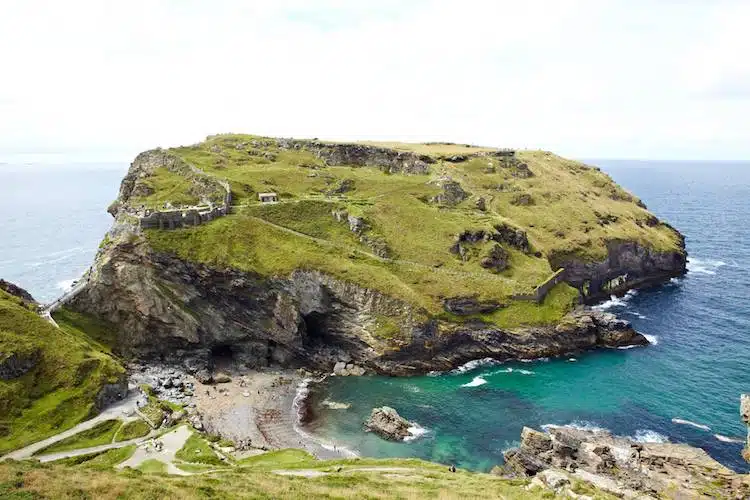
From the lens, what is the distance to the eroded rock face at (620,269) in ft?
395

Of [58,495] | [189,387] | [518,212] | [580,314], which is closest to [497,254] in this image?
[580,314]

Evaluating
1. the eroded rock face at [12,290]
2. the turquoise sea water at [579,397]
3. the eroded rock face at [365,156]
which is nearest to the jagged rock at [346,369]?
the turquoise sea water at [579,397]

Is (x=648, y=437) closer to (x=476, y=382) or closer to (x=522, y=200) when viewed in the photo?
(x=476, y=382)

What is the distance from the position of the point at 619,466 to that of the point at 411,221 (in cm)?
7045

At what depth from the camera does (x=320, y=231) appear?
109m

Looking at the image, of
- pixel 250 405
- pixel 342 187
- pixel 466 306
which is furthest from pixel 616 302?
pixel 250 405

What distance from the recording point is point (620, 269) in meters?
130

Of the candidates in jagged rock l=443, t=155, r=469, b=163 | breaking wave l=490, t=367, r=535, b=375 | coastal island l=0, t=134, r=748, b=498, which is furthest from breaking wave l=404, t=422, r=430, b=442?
jagged rock l=443, t=155, r=469, b=163

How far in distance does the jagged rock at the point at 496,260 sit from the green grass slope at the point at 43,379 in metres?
70.1

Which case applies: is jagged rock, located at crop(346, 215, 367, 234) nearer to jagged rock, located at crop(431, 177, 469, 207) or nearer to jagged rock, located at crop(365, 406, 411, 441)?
jagged rock, located at crop(431, 177, 469, 207)

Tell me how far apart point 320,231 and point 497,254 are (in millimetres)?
37969

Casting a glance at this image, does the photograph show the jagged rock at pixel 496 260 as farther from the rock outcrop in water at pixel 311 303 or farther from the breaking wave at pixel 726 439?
the breaking wave at pixel 726 439

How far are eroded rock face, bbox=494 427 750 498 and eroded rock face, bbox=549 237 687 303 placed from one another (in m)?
60.3

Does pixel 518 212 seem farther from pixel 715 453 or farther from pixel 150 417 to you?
pixel 150 417
